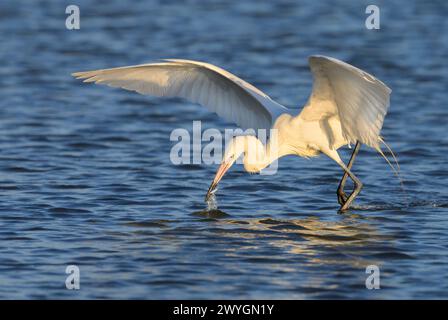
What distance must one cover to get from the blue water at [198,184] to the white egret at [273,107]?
2.34ft

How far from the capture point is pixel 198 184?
13156 millimetres

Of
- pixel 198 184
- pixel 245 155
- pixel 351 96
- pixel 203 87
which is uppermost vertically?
pixel 203 87

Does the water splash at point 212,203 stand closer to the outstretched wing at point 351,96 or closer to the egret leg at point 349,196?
the egret leg at point 349,196

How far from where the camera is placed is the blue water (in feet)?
31.3

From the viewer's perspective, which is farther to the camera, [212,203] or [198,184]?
[198,184]

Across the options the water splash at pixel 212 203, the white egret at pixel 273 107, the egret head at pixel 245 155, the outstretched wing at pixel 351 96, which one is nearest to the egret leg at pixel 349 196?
the white egret at pixel 273 107

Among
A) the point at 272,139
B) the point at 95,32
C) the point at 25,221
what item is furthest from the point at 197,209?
the point at 95,32

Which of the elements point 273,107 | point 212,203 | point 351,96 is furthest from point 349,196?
point 351,96

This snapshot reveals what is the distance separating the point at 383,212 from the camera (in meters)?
11.8

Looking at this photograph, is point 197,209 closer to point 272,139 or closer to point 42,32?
point 272,139

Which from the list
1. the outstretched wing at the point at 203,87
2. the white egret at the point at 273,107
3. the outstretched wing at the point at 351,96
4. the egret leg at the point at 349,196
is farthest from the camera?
the egret leg at the point at 349,196

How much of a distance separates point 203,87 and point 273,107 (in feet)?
2.71

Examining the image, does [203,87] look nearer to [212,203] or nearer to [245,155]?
[245,155]

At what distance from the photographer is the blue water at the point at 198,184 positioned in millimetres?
9531
